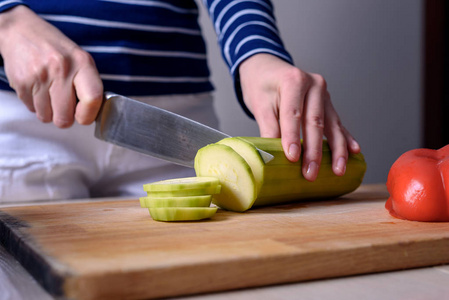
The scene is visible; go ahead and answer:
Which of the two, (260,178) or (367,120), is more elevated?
(260,178)

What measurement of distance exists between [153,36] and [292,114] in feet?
2.35

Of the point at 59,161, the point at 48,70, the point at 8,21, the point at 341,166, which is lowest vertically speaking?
the point at 59,161

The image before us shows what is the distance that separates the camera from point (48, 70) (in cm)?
160

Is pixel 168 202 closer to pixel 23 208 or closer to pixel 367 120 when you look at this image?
pixel 23 208

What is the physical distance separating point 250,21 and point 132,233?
1.14 metres

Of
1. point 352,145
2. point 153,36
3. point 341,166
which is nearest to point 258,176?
point 341,166

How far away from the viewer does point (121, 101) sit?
1.62 metres

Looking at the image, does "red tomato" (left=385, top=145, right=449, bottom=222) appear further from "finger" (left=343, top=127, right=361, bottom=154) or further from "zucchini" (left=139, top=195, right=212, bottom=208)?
"zucchini" (left=139, top=195, right=212, bottom=208)

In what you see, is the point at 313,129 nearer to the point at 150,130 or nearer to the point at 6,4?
the point at 150,130

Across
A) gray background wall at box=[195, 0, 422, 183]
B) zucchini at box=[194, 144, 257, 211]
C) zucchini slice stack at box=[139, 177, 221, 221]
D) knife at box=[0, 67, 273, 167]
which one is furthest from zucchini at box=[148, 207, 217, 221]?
gray background wall at box=[195, 0, 422, 183]

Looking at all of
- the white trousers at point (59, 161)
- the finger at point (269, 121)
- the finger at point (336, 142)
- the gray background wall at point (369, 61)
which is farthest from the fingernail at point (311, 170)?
the gray background wall at point (369, 61)

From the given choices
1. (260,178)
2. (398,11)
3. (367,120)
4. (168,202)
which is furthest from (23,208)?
(398,11)

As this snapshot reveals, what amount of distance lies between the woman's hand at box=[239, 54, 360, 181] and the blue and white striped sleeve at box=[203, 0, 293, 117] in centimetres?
5

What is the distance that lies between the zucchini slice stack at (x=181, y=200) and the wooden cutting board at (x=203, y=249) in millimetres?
A: 32
